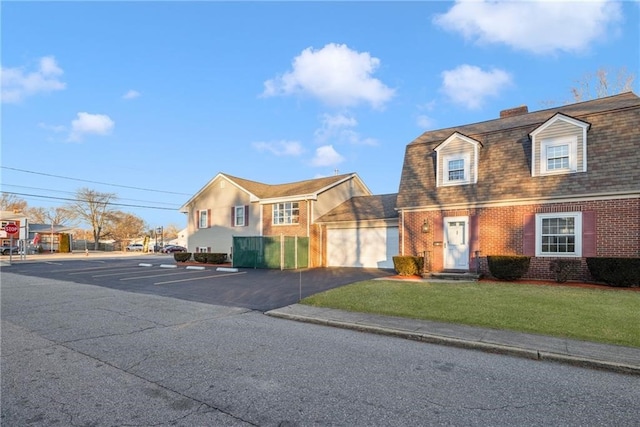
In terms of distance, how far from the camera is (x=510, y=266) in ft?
42.0

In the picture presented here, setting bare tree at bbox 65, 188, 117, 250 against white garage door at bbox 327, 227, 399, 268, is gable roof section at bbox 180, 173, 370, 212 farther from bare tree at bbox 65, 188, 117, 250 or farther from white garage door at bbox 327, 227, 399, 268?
bare tree at bbox 65, 188, 117, 250

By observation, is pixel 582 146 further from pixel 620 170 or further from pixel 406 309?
pixel 406 309

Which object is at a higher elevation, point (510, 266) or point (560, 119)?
point (560, 119)

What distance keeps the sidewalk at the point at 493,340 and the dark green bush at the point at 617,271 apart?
7052mm

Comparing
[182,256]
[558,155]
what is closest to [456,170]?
[558,155]

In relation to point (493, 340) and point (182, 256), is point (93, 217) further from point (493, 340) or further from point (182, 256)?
point (493, 340)

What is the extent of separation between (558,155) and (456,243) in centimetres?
493

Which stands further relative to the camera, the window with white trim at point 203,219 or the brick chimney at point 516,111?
the window with white trim at point 203,219

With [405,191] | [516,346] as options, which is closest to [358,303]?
[516,346]

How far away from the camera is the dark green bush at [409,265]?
14.9 metres

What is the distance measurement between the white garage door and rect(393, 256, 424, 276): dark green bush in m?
3.85

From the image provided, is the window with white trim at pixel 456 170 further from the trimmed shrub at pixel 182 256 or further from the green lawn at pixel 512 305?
the trimmed shrub at pixel 182 256

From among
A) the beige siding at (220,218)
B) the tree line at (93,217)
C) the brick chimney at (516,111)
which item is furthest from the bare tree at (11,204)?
the brick chimney at (516,111)

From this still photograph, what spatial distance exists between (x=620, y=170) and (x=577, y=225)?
2195 millimetres
